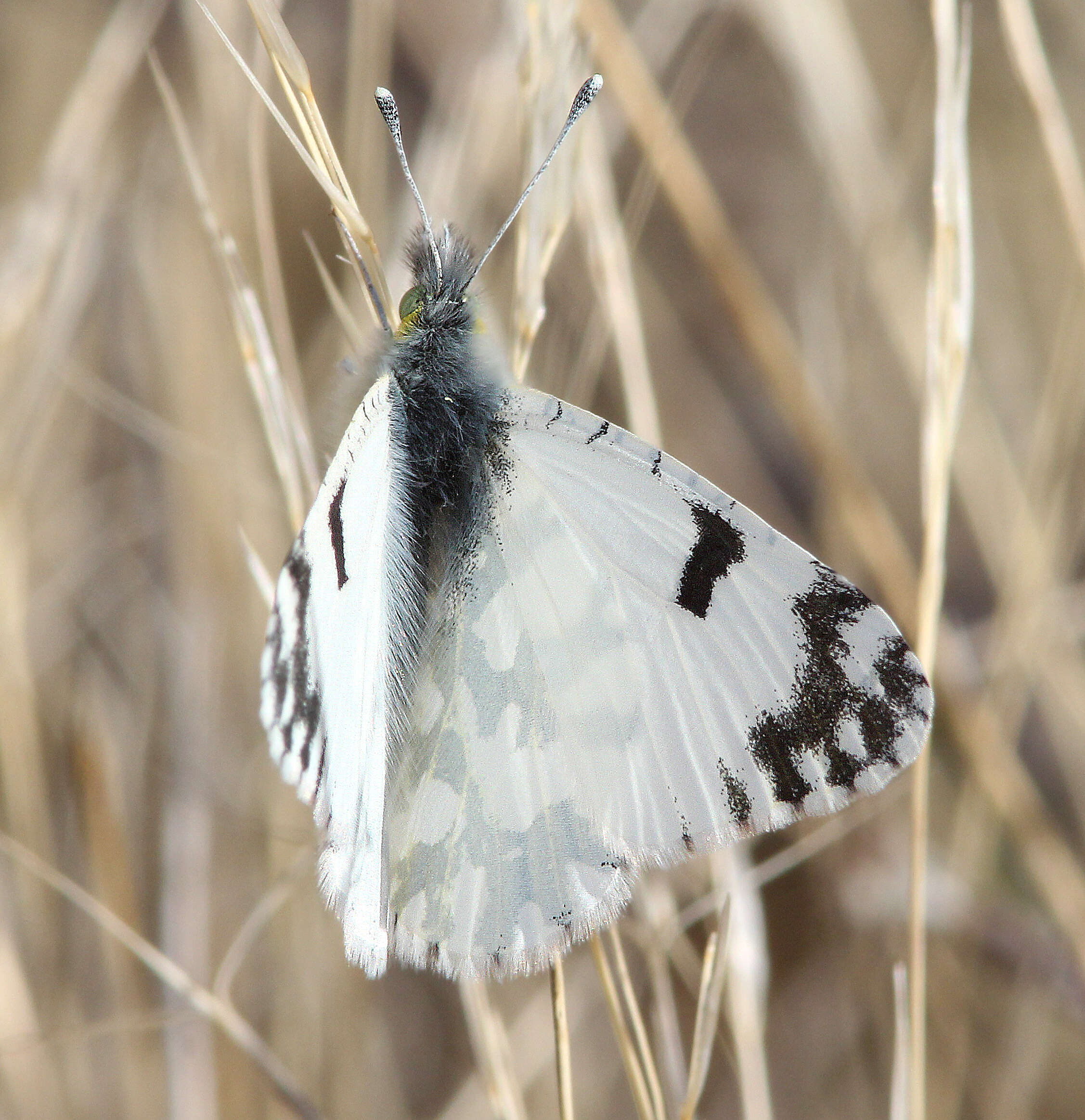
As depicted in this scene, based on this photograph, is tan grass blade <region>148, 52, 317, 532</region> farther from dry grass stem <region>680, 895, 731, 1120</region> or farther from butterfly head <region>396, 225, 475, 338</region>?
dry grass stem <region>680, 895, 731, 1120</region>

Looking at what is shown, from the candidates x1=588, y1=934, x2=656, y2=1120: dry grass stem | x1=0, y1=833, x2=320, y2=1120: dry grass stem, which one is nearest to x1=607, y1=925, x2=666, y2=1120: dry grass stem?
x1=588, y1=934, x2=656, y2=1120: dry grass stem

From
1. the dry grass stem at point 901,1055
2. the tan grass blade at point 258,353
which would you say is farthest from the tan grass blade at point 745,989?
the tan grass blade at point 258,353

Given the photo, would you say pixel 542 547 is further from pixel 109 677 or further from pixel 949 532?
pixel 949 532

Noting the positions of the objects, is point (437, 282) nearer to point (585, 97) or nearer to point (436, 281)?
point (436, 281)

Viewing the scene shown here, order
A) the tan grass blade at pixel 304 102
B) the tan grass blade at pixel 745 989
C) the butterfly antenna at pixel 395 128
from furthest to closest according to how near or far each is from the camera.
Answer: the tan grass blade at pixel 745 989 < the butterfly antenna at pixel 395 128 < the tan grass blade at pixel 304 102

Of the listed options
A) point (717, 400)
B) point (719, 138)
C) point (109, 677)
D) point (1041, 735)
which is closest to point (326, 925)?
point (109, 677)

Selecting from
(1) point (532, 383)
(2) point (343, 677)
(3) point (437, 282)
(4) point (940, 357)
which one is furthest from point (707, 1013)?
(1) point (532, 383)

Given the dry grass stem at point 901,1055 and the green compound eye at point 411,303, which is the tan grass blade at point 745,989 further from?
the green compound eye at point 411,303
